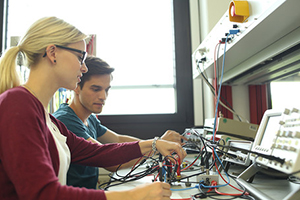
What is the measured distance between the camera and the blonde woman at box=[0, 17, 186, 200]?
689 millimetres

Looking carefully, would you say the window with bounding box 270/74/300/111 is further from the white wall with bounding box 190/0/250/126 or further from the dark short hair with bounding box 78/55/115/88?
the dark short hair with bounding box 78/55/115/88

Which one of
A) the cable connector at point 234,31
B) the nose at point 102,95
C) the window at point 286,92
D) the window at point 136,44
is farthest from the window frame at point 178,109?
the cable connector at point 234,31

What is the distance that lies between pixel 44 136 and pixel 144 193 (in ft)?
1.14

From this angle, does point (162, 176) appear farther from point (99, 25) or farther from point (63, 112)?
point (99, 25)

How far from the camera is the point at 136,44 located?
113 inches

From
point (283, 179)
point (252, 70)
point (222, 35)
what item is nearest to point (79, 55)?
point (222, 35)

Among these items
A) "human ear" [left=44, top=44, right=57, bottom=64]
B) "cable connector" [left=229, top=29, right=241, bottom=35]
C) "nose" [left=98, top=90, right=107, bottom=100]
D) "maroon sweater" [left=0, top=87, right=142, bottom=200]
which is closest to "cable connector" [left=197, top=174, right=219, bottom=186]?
"maroon sweater" [left=0, top=87, right=142, bottom=200]

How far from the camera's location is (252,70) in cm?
188

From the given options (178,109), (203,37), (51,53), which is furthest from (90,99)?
(203,37)

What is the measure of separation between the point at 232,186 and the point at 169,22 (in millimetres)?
2178

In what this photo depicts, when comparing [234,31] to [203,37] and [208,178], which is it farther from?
[203,37]

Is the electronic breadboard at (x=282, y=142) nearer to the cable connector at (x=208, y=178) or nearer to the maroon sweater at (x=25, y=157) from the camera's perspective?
the cable connector at (x=208, y=178)

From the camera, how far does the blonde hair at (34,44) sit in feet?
3.14

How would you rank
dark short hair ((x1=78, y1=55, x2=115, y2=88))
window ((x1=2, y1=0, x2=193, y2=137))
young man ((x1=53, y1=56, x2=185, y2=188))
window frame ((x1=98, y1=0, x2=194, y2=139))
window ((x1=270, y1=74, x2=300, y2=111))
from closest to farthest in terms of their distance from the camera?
young man ((x1=53, y1=56, x2=185, y2=188)) < dark short hair ((x1=78, y1=55, x2=115, y2=88)) < window ((x1=270, y1=74, x2=300, y2=111)) < window frame ((x1=98, y1=0, x2=194, y2=139)) < window ((x1=2, y1=0, x2=193, y2=137))
